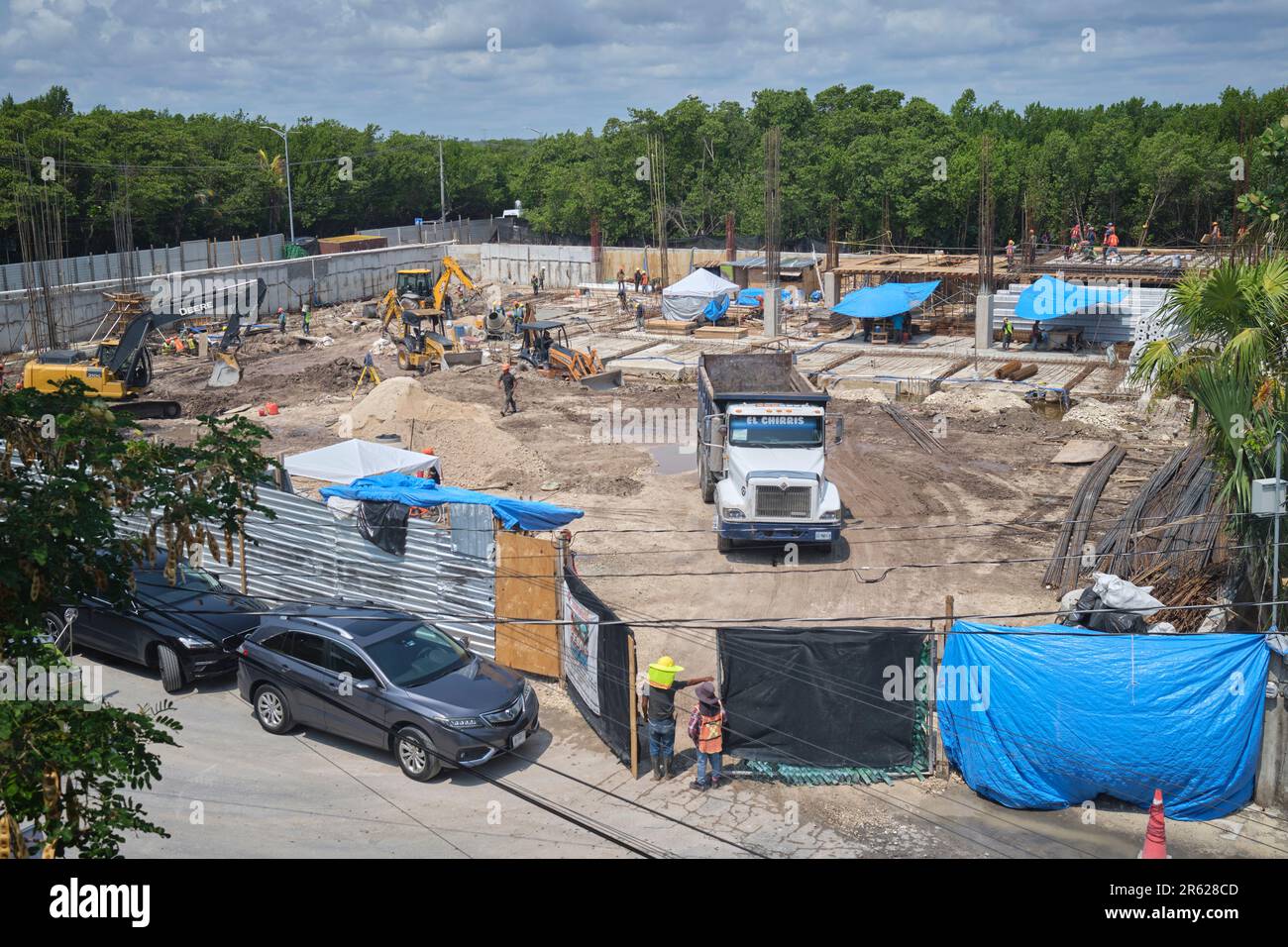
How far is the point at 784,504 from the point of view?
19859 mm

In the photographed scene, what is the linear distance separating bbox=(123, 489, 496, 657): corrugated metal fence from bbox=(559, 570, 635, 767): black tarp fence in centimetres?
127

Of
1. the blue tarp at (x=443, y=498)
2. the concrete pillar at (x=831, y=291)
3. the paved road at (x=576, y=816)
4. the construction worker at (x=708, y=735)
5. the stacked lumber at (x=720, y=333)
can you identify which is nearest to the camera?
the paved road at (x=576, y=816)

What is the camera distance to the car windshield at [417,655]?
13427mm

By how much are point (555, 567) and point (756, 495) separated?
551cm

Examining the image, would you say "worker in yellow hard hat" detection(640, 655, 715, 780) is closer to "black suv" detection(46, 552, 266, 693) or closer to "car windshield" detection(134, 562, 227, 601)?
"black suv" detection(46, 552, 266, 693)

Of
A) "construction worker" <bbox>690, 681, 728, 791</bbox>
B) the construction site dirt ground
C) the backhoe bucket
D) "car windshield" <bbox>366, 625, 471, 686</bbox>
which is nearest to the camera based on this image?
"construction worker" <bbox>690, 681, 728, 791</bbox>

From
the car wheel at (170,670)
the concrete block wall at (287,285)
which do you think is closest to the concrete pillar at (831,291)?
the concrete block wall at (287,285)

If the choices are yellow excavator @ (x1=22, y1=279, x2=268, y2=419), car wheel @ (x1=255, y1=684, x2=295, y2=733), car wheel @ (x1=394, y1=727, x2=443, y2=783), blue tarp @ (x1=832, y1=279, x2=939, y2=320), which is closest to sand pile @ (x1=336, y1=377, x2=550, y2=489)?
yellow excavator @ (x1=22, y1=279, x2=268, y2=419)

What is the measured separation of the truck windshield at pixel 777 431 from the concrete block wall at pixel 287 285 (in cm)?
3273

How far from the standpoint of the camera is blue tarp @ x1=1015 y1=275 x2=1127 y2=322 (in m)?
38.1

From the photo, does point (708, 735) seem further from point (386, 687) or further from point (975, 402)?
point (975, 402)

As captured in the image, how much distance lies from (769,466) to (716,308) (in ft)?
88.7

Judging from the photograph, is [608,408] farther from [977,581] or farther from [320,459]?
[977,581]

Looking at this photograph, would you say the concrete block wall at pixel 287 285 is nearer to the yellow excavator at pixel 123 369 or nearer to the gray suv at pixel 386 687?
the yellow excavator at pixel 123 369
